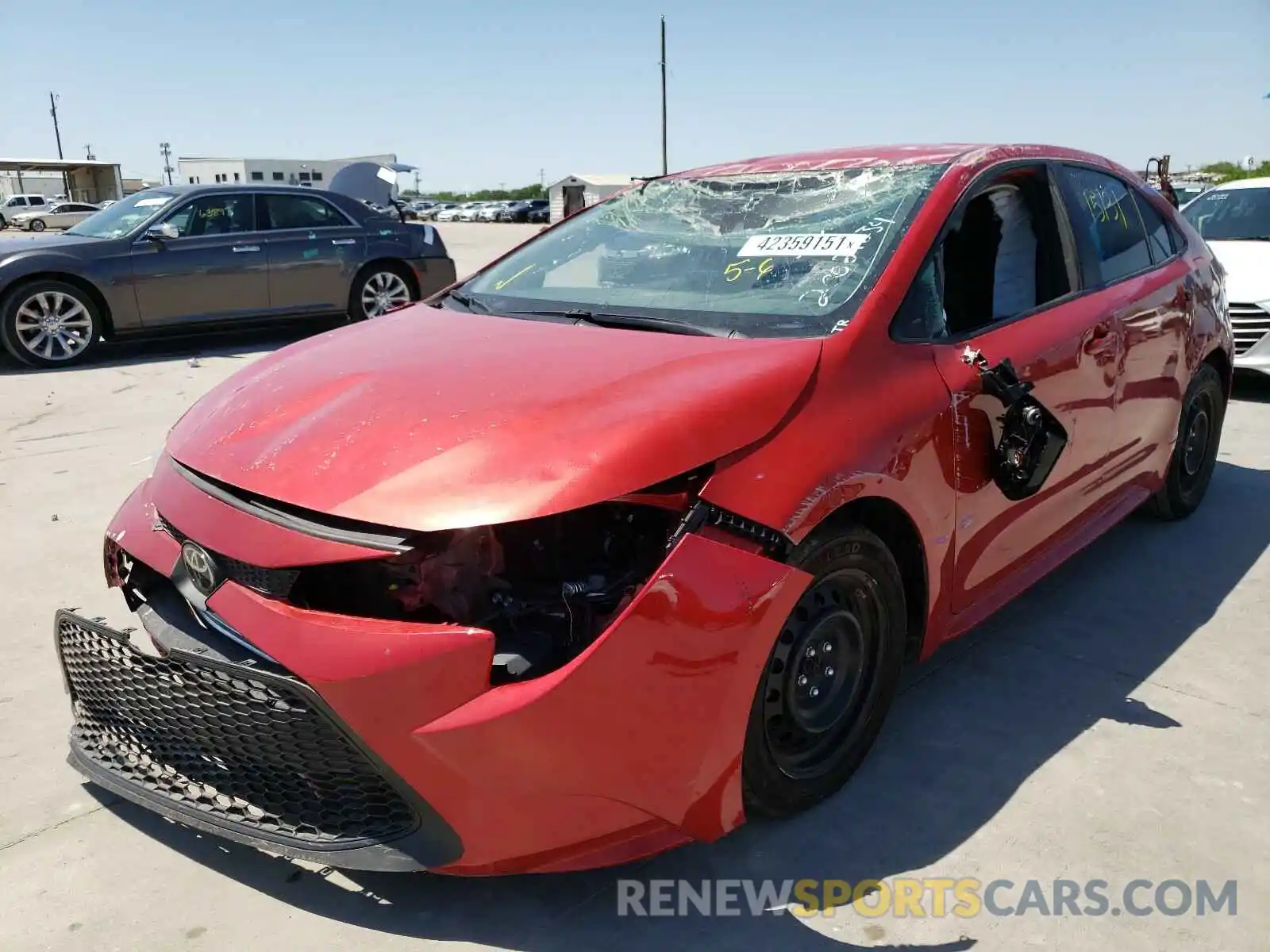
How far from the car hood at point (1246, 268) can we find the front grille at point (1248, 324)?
59 millimetres

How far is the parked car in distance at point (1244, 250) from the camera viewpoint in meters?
6.82

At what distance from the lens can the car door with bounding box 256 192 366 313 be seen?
30.3ft

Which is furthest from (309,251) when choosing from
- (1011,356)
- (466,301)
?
(1011,356)

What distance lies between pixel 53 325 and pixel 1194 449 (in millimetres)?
8357

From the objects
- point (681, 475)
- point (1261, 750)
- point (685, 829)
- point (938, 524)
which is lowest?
point (1261, 750)

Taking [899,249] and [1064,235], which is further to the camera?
[1064,235]

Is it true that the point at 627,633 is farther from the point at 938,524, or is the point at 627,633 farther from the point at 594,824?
the point at 938,524

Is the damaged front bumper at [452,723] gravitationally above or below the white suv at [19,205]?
below

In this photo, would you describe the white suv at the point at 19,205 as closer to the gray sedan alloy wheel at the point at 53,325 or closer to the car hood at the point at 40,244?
the car hood at the point at 40,244

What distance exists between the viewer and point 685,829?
2062 millimetres

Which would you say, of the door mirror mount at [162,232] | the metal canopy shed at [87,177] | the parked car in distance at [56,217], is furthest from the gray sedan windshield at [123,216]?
the metal canopy shed at [87,177]

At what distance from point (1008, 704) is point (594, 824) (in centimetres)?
160

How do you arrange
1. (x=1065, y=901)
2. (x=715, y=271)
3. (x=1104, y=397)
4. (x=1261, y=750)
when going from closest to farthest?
1. (x=1065, y=901)
2. (x=1261, y=750)
3. (x=715, y=271)
4. (x=1104, y=397)

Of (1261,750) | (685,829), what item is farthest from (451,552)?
(1261,750)
